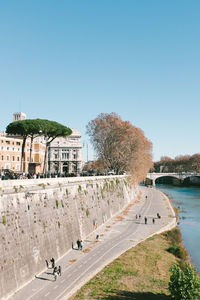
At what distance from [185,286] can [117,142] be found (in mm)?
46445

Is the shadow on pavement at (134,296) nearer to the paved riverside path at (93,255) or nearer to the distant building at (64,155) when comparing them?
the paved riverside path at (93,255)

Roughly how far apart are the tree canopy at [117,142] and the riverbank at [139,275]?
32.1 m

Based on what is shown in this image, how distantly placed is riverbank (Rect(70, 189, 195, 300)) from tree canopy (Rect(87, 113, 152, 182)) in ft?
105

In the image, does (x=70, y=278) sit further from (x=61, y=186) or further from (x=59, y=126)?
(x=59, y=126)

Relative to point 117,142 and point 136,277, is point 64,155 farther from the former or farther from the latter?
point 136,277

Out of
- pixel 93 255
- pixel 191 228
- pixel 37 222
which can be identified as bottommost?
pixel 191 228

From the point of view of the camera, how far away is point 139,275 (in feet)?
76.3

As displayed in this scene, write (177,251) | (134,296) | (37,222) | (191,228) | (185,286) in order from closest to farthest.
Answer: (185,286), (134,296), (37,222), (177,251), (191,228)

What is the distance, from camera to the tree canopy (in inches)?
2446

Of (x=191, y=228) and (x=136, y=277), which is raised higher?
(x=136, y=277)

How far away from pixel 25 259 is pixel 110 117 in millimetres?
45910

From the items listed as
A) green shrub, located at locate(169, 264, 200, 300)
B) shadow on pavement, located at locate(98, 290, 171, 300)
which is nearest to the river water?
shadow on pavement, located at locate(98, 290, 171, 300)

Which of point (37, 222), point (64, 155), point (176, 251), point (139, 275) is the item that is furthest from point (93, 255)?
point (64, 155)

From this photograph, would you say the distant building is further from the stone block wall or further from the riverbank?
the riverbank
